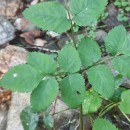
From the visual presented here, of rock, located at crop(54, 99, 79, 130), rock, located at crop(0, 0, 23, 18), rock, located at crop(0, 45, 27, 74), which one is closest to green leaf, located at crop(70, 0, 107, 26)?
rock, located at crop(54, 99, 79, 130)

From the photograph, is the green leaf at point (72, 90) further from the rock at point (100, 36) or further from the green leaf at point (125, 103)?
the rock at point (100, 36)

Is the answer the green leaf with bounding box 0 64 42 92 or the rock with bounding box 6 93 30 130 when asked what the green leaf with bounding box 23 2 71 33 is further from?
the rock with bounding box 6 93 30 130

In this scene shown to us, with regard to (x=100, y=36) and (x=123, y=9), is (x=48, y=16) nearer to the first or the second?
(x=100, y=36)

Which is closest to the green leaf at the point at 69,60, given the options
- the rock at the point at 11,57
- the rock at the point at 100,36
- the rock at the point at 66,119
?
the rock at the point at 66,119

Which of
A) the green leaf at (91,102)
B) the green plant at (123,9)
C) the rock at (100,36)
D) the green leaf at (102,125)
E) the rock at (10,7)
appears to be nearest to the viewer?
the green leaf at (102,125)

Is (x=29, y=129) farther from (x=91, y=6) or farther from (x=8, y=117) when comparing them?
(x=91, y=6)

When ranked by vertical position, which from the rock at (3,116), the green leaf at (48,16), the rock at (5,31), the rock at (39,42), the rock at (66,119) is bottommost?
the rock at (3,116)

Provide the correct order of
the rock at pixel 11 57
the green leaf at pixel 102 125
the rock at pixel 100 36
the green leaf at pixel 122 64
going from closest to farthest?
the green leaf at pixel 122 64 < the green leaf at pixel 102 125 < the rock at pixel 11 57 < the rock at pixel 100 36
